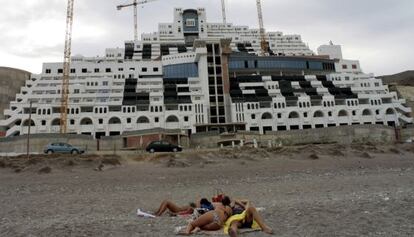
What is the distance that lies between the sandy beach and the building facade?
43499mm

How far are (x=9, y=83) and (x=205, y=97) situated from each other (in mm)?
72552

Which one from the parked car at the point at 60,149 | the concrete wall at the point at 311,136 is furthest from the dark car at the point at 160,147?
the concrete wall at the point at 311,136

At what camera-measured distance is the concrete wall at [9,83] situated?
110 metres

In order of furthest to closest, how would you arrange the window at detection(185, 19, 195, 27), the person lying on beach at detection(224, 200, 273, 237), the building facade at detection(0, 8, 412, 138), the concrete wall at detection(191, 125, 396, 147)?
the window at detection(185, 19, 195, 27), the building facade at detection(0, 8, 412, 138), the concrete wall at detection(191, 125, 396, 147), the person lying on beach at detection(224, 200, 273, 237)

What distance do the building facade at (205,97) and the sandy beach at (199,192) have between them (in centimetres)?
4350

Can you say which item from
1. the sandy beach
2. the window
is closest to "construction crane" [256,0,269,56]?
the window

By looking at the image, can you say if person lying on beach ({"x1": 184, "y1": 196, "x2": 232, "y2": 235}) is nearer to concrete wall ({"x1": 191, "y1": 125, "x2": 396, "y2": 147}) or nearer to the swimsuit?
the swimsuit

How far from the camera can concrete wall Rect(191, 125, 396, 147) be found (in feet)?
202

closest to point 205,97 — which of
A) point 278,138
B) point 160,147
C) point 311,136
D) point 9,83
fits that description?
point 278,138

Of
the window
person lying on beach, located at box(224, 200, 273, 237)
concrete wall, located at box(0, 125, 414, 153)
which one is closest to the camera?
person lying on beach, located at box(224, 200, 273, 237)

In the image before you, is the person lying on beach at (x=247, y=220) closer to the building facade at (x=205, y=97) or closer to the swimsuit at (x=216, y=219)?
the swimsuit at (x=216, y=219)

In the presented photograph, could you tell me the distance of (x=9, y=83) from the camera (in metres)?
114

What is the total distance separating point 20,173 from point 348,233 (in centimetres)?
2707

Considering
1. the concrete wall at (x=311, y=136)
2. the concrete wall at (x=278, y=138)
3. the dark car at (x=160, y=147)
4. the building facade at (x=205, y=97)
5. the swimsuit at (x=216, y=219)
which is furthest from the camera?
the building facade at (x=205, y=97)
